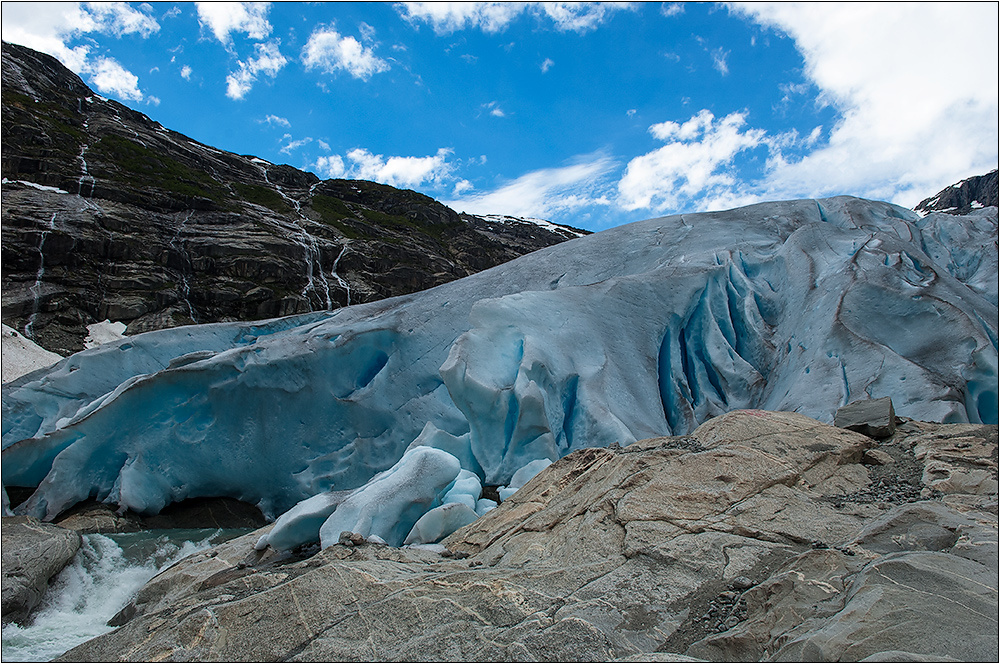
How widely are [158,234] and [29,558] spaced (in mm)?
28061

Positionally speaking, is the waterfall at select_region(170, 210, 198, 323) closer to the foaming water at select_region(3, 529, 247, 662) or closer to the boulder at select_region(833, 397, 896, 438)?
the foaming water at select_region(3, 529, 247, 662)

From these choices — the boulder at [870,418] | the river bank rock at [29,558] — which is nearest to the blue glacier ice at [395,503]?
the river bank rock at [29,558]

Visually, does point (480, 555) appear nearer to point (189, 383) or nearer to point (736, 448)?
point (736, 448)

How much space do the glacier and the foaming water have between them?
3.97 feet

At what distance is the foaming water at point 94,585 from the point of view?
5.23 metres

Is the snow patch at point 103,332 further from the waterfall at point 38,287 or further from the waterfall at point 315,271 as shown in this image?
the waterfall at point 315,271

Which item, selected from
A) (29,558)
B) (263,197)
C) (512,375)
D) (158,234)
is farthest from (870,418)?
(263,197)

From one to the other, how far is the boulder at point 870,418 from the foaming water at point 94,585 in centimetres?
681

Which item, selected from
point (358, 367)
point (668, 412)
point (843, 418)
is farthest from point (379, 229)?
point (843, 418)

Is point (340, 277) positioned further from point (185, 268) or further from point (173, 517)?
point (173, 517)

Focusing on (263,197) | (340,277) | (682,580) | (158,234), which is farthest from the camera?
(263,197)

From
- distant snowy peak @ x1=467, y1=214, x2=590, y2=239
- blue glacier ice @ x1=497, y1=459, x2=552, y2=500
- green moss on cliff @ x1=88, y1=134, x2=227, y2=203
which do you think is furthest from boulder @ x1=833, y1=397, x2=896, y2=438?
distant snowy peak @ x1=467, y1=214, x2=590, y2=239

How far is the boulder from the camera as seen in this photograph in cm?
524

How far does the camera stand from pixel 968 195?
3834 centimetres
